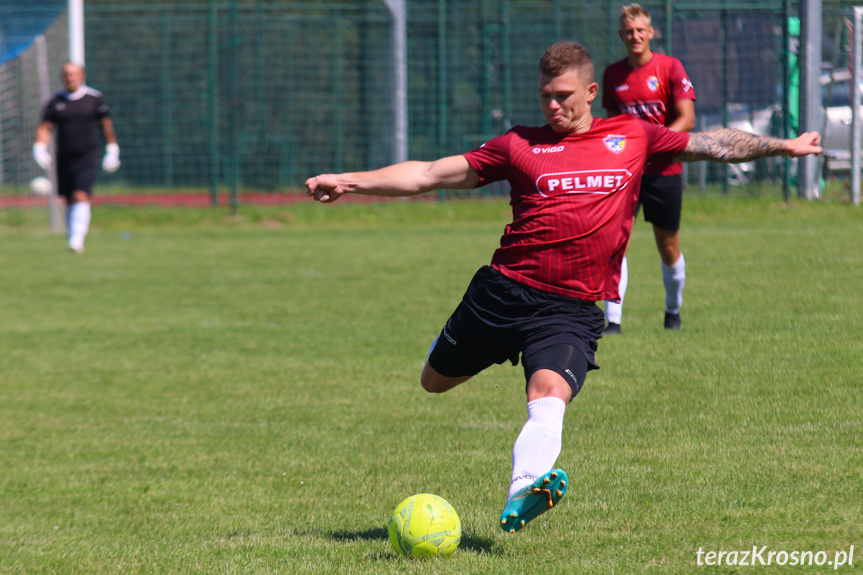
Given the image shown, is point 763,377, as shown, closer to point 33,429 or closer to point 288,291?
point 33,429

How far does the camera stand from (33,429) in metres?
6.55

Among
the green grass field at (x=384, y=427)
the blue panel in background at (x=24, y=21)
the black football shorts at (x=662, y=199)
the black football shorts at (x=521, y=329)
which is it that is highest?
the blue panel in background at (x=24, y=21)

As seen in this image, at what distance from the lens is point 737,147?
4.72 m

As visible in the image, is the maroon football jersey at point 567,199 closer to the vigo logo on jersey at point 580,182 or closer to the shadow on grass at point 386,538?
the vigo logo on jersey at point 580,182

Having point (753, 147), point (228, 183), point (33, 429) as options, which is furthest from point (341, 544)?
point (228, 183)

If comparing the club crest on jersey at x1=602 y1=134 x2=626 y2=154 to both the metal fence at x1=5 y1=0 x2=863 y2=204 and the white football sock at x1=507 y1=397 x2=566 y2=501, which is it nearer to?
the white football sock at x1=507 y1=397 x2=566 y2=501

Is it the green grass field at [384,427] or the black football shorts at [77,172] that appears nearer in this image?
the green grass field at [384,427]

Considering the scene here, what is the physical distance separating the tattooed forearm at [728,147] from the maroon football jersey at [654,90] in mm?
3105

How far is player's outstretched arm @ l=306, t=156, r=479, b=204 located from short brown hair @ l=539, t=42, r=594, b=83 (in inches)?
21.3

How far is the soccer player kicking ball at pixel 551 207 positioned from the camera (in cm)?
429

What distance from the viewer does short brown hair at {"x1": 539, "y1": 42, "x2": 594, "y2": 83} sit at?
168 inches

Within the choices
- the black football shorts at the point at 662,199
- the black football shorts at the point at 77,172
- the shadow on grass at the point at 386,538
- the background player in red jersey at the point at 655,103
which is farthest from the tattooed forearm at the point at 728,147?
the black football shorts at the point at 77,172

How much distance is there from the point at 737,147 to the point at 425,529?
2249mm

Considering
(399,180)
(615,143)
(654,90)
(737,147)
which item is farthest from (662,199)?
(399,180)
